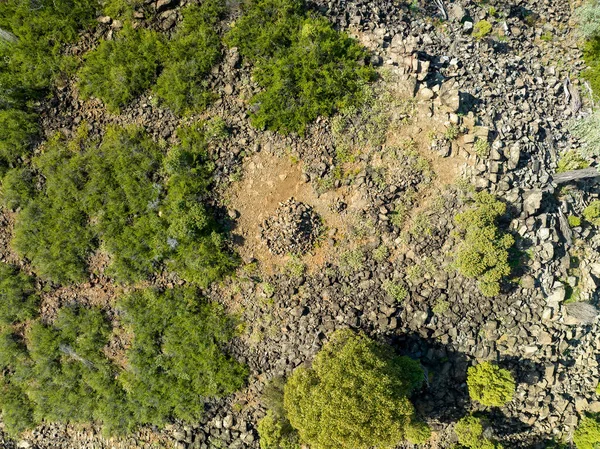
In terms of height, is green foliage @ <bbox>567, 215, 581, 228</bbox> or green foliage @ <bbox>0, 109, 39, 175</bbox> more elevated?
green foliage @ <bbox>0, 109, 39, 175</bbox>

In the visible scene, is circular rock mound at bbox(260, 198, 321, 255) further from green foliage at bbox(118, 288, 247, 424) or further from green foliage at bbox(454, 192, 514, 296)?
green foliage at bbox(454, 192, 514, 296)

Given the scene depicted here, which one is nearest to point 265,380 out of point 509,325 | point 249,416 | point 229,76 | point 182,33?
point 249,416

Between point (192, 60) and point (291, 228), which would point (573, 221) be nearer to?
point (291, 228)

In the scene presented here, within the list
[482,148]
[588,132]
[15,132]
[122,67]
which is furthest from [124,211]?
[588,132]

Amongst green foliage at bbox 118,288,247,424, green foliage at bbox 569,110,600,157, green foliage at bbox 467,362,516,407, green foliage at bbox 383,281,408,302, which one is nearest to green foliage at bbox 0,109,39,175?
green foliage at bbox 118,288,247,424

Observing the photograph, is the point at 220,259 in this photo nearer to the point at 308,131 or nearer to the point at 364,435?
the point at 308,131

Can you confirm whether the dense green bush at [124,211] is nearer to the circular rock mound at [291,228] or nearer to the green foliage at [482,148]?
the circular rock mound at [291,228]

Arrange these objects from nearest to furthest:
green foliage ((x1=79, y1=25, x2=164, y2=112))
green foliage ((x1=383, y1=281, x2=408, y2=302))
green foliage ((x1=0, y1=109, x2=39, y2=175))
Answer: green foliage ((x1=383, y1=281, x2=408, y2=302)) < green foliage ((x1=79, y1=25, x2=164, y2=112)) < green foliage ((x1=0, y1=109, x2=39, y2=175))
